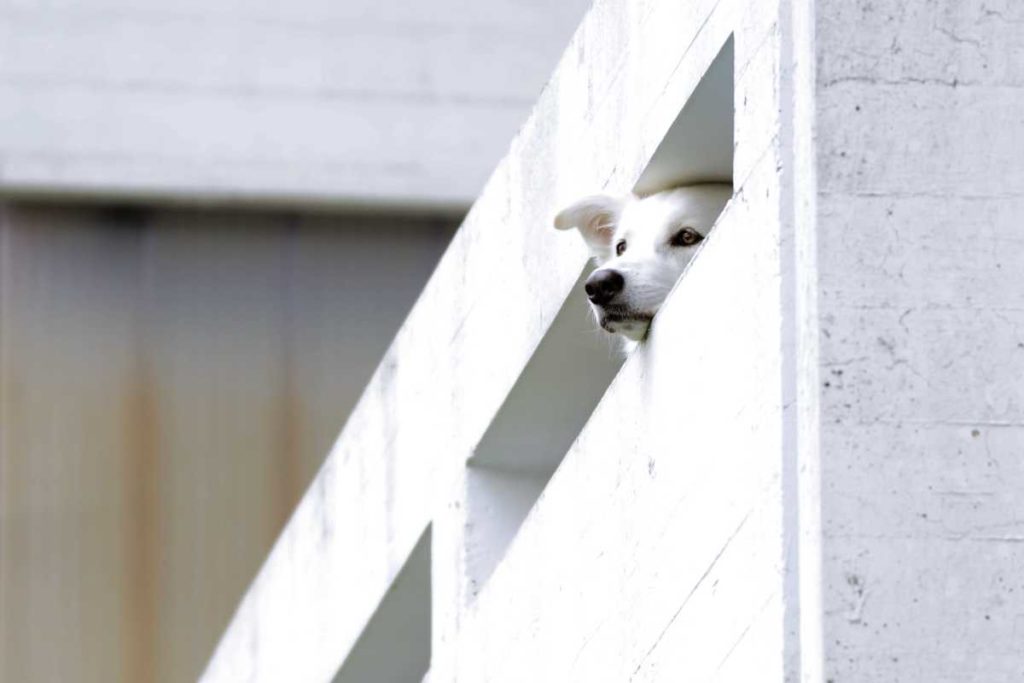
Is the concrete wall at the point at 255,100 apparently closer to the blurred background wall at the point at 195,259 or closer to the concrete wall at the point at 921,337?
the blurred background wall at the point at 195,259

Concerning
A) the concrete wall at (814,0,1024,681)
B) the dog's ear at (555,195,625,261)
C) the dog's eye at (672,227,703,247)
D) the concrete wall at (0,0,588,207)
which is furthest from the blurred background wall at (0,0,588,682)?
the concrete wall at (814,0,1024,681)

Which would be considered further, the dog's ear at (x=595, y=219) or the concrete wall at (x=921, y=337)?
the dog's ear at (x=595, y=219)

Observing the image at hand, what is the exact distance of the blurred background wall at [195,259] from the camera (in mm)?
18203

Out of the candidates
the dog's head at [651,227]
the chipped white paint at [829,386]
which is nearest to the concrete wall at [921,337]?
the chipped white paint at [829,386]

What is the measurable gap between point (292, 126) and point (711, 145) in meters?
10.7

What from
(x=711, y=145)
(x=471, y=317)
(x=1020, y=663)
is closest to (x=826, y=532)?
(x=1020, y=663)

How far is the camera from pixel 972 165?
5.98 m

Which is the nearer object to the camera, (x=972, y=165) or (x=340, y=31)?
(x=972, y=165)

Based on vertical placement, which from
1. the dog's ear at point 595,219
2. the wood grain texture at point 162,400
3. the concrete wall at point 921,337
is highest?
the wood grain texture at point 162,400

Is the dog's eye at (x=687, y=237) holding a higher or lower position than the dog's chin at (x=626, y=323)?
higher

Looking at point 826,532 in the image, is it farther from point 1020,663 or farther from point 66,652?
point 66,652

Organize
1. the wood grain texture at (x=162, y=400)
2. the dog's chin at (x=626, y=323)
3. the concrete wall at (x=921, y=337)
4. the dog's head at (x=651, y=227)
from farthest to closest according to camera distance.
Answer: the wood grain texture at (x=162, y=400) < the dog's head at (x=651, y=227) < the dog's chin at (x=626, y=323) < the concrete wall at (x=921, y=337)

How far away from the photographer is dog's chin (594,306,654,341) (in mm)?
7504

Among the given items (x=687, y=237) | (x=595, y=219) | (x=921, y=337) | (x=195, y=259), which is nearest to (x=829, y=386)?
(x=921, y=337)
